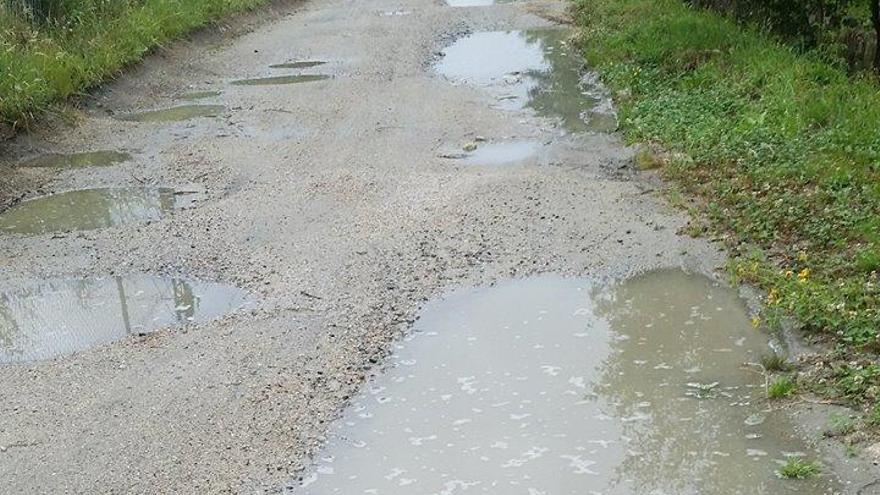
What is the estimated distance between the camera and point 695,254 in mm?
6523

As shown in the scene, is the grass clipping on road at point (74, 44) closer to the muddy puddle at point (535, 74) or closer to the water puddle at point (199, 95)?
the water puddle at point (199, 95)

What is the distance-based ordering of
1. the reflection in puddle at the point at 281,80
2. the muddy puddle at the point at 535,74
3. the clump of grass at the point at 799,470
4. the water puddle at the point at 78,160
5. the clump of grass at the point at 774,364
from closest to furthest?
the clump of grass at the point at 799,470
the clump of grass at the point at 774,364
the water puddle at the point at 78,160
the muddy puddle at the point at 535,74
the reflection in puddle at the point at 281,80

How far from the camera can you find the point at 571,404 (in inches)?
191

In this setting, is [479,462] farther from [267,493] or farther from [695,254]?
[695,254]

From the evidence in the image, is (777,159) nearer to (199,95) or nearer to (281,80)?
(281,80)

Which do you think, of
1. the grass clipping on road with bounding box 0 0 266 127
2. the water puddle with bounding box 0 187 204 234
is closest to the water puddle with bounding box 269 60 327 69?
the grass clipping on road with bounding box 0 0 266 127

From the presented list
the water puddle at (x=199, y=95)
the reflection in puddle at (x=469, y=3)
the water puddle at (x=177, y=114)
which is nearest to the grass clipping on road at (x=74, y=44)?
the water puddle at (x=177, y=114)

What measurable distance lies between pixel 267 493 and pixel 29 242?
4185mm

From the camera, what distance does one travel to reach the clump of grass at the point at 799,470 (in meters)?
4.13

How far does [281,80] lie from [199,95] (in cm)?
117

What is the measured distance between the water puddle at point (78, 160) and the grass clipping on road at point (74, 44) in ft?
2.08

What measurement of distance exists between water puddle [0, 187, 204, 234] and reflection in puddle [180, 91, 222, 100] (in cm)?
350

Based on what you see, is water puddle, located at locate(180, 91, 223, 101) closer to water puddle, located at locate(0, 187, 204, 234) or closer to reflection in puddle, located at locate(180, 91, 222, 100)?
reflection in puddle, located at locate(180, 91, 222, 100)

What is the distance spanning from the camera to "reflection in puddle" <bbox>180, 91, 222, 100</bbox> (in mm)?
11797
